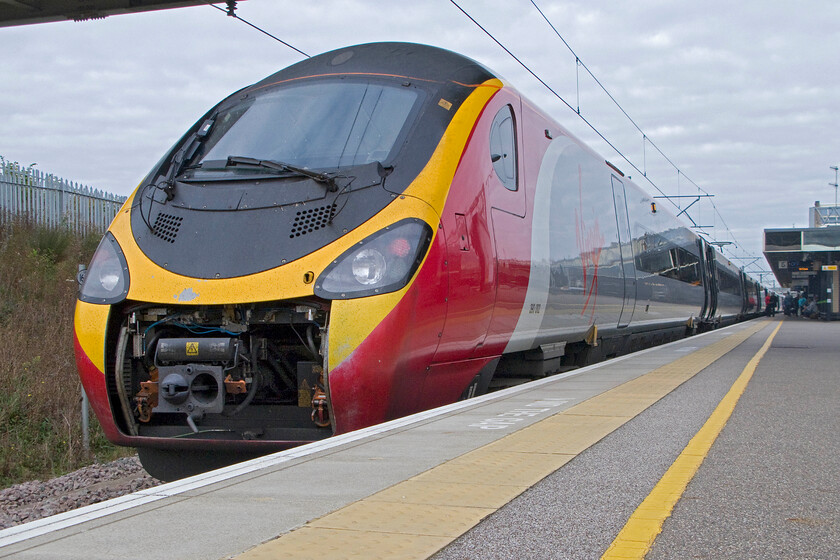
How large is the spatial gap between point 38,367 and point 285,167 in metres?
6.23

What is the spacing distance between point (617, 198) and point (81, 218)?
10.0 meters

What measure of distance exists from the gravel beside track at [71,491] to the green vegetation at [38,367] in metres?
Result: 0.91

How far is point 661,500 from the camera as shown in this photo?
342 cm

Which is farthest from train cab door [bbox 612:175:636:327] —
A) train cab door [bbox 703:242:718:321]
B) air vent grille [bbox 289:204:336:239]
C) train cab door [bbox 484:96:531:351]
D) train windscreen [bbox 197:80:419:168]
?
train cab door [bbox 703:242:718:321]

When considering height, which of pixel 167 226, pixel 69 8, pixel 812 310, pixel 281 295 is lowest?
pixel 812 310

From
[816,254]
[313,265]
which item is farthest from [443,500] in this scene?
[816,254]

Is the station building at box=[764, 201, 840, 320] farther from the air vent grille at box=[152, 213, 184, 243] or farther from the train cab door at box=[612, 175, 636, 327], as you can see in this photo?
the air vent grille at box=[152, 213, 184, 243]

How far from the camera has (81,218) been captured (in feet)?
53.8

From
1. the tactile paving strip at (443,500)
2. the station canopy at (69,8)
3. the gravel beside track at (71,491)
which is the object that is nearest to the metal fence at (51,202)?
the station canopy at (69,8)

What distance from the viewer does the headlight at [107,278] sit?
5.32 meters

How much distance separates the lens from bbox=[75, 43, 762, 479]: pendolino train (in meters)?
5.01

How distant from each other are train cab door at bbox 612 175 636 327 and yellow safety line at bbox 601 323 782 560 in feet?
20.4

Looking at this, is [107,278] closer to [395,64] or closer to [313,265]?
[313,265]

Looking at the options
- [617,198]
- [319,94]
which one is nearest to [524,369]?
[319,94]
